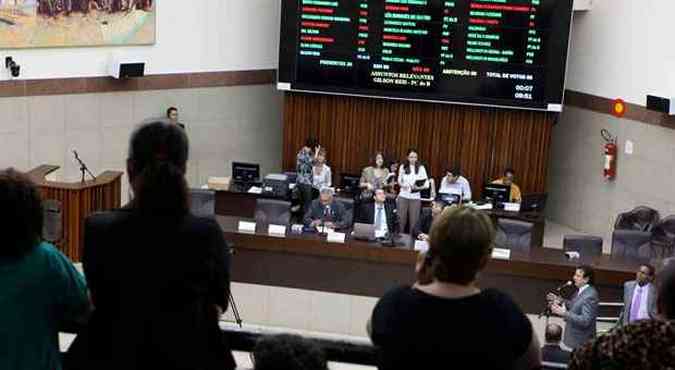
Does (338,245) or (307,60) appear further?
(307,60)

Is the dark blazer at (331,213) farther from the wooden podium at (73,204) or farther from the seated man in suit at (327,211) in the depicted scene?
the wooden podium at (73,204)

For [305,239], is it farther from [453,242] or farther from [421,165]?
[453,242]

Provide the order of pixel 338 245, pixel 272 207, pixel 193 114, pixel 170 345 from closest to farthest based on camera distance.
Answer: pixel 170 345, pixel 338 245, pixel 272 207, pixel 193 114

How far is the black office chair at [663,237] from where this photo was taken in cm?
1204

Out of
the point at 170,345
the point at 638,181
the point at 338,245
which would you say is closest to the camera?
the point at 170,345

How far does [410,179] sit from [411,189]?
→ 0.69 feet

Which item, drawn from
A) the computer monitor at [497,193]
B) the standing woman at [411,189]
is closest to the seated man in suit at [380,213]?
the standing woman at [411,189]

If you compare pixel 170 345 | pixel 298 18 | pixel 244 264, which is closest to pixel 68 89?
pixel 298 18

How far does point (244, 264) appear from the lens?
11.4 metres

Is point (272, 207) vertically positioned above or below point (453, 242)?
below

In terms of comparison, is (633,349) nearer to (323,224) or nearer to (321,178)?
(323,224)

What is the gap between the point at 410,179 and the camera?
1441 centimetres

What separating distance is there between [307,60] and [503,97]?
114 inches

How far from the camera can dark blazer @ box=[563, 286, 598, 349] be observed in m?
9.11
